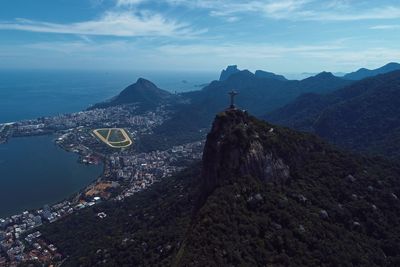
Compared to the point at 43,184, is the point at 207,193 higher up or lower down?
higher up

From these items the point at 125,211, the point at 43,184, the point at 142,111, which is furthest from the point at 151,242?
the point at 142,111

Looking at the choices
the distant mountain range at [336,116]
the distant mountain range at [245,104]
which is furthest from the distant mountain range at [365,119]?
the distant mountain range at [245,104]

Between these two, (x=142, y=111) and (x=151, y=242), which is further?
(x=142, y=111)

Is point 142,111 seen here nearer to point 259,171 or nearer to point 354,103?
point 354,103

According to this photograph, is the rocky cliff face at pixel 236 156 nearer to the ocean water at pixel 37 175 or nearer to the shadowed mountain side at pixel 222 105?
the ocean water at pixel 37 175

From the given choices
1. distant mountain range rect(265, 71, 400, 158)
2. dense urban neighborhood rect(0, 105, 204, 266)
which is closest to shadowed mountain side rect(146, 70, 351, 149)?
dense urban neighborhood rect(0, 105, 204, 266)

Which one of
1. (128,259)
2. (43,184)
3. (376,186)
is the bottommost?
(43,184)
